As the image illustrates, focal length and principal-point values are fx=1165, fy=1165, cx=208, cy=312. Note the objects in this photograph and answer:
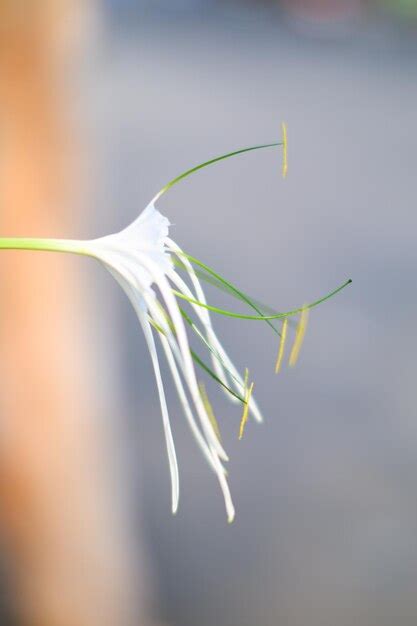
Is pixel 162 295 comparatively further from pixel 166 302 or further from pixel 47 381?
pixel 47 381

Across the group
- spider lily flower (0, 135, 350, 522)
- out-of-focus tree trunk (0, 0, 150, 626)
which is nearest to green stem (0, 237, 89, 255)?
spider lily flower (0, 135, 350, 522)

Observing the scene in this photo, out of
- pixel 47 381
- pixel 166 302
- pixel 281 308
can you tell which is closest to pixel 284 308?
pixel 281 308

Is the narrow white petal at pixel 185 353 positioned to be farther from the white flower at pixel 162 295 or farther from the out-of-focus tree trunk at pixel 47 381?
the out-of-focus tree trunk at pixel 47 381

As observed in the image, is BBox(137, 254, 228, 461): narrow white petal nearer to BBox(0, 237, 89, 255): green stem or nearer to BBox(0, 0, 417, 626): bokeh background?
BBox(0, 237, 89, 255): green stem

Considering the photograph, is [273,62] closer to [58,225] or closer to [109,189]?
[109,189]

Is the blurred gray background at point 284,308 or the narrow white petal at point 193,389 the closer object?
the narrow white petal at point 193,389

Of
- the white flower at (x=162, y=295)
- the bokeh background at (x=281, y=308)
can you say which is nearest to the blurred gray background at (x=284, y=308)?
the bokeh background at (x=281, y=308)
